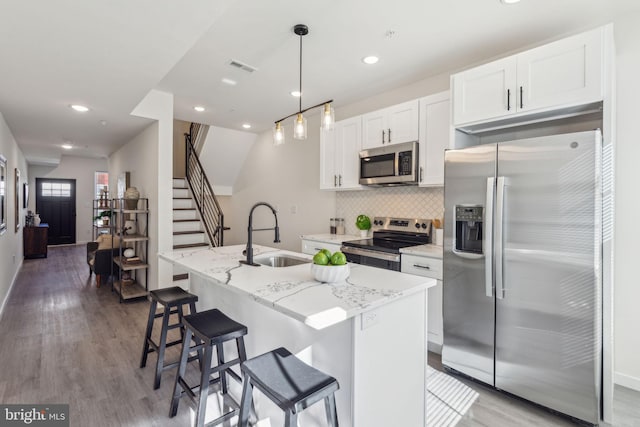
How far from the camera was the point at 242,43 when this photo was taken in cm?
272

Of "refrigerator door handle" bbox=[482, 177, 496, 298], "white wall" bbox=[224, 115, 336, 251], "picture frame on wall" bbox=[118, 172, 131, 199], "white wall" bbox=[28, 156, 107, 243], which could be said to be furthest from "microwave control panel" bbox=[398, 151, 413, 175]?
"white wall" bbox=[28, 156, 107, 243]

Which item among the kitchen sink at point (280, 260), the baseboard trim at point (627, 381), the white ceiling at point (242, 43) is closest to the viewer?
the white ceiling at point (242, 43)

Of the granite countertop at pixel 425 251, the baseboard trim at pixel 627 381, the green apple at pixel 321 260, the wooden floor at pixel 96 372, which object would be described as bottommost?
the wooden floor at pixel 96 372

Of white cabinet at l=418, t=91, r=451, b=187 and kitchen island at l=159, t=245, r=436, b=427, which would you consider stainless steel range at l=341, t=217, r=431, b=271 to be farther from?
kitchen island at l=159, t=245, r=436, b=427

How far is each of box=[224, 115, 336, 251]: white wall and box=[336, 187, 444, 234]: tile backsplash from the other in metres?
0.28

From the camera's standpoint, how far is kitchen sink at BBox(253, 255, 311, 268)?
8.11ft

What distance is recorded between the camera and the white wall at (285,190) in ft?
16.1

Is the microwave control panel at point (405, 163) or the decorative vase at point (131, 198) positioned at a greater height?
the microwave control panel at point (405, 163)

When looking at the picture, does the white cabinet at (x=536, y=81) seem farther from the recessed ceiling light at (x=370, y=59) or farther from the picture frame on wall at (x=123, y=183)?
the picture frame on wall at (x=123, y=183)

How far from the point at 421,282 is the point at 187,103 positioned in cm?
393

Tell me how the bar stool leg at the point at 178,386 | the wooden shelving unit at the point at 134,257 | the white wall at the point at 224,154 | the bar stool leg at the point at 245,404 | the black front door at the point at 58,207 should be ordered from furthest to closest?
the black front door at the point at 58,207
the white wall at the point at 224,154
the wooden shelving unit at the point at 134,257
the bar stool leg at the point at 178,386
the bar stool leg at the point at 245,404

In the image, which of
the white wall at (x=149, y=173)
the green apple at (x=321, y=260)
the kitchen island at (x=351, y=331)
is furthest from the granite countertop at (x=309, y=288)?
the white wall at (x=149, y=173)

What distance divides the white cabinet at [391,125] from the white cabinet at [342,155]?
135mm

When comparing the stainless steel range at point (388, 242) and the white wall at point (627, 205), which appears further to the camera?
the stainless steel range at point (388, 242)
